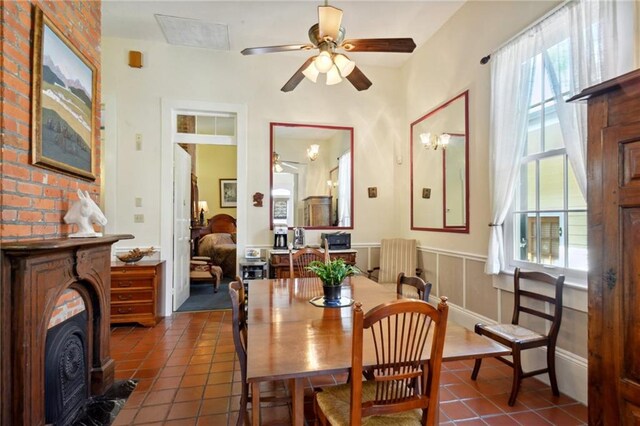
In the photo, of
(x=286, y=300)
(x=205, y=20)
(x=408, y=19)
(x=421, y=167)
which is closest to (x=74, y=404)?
(x=286, y=300)

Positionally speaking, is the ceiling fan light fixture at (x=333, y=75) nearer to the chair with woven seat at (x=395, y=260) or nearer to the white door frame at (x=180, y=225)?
the chair with woven seat at (x=395, y=260)

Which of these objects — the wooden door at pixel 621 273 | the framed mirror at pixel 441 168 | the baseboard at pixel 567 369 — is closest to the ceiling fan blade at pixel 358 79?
the framed mirror at pixel 441 168

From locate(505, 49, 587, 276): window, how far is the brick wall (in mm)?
3359

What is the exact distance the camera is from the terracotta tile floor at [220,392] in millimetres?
2041

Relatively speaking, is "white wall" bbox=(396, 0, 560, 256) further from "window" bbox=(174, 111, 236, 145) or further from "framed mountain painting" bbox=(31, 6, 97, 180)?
"framed mountain painting" bbox=(31, 6, 97, 180)

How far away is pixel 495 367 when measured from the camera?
2.72 m

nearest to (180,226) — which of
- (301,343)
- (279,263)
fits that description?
(279,263)

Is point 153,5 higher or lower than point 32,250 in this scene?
higher

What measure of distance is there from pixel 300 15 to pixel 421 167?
2365 millimetres

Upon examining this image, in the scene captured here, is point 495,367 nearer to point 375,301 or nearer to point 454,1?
point 375,301

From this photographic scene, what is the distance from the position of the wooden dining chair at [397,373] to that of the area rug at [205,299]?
11.5 ft

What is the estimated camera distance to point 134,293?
146 inches

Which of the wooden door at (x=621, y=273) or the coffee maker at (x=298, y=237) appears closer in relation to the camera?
the wooden door at (x=621, y=273)

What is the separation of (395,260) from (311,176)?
1696 millimetres
